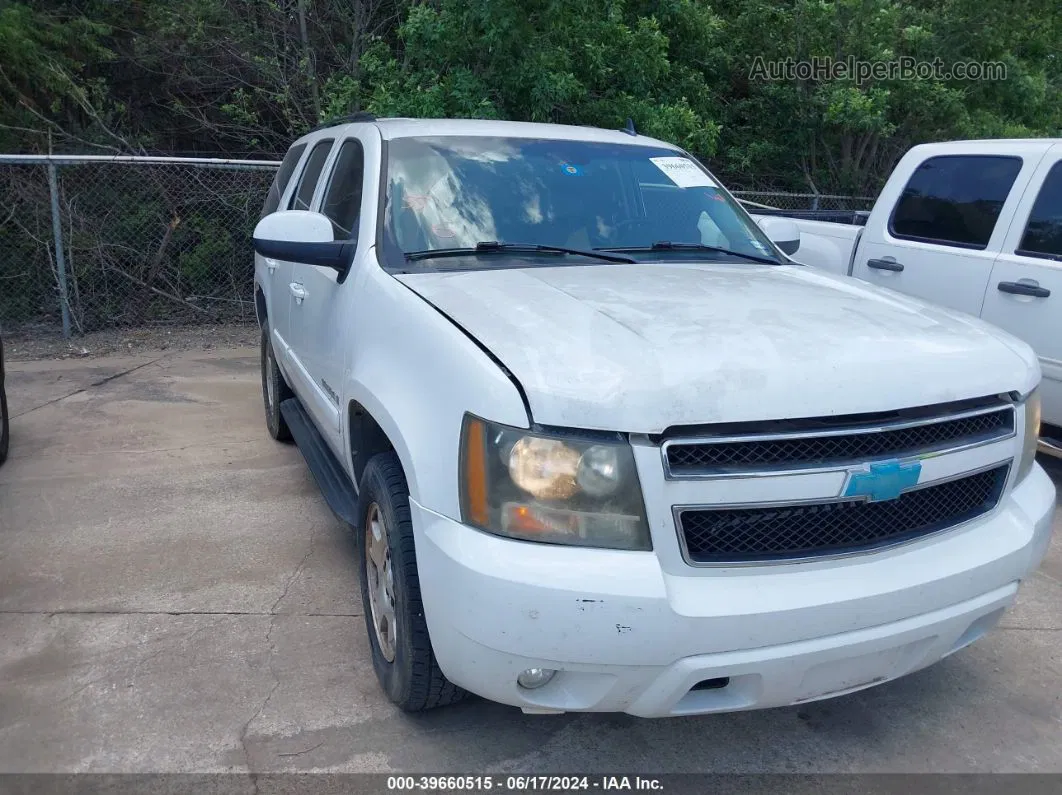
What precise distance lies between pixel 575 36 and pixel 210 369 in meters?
4.94

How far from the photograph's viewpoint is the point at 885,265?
6.04m

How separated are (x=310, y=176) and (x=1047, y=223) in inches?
162

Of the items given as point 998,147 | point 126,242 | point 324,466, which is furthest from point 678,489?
point 126,242

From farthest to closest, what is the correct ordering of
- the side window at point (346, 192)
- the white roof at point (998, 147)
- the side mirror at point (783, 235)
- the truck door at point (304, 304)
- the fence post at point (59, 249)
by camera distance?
the fence post at point (59, 249)
the white roof at point (998, 147)
the side mirror at point (783, 235)
the truck door at point (304, 304)
the side window at point (346, 192)

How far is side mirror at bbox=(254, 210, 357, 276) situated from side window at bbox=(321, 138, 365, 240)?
0.13 metres

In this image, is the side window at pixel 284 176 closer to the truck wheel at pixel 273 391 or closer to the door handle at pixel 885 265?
the truck wheel at pixel 273 391

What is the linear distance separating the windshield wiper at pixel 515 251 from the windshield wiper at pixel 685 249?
112mm

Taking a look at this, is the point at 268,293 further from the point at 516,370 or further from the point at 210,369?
the point at 516,370

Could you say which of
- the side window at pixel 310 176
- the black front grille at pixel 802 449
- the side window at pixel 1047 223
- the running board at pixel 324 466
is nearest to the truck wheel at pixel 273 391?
the running board at pixel 324 466

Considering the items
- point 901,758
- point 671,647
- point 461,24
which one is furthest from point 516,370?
point 461,24

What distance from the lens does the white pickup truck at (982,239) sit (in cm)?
508

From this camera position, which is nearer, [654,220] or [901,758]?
[901,758]

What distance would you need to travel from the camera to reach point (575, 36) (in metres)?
9.46

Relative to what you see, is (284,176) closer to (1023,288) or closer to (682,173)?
(682,173)
